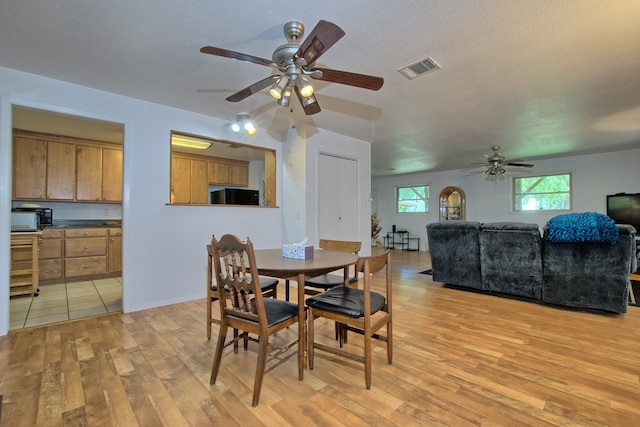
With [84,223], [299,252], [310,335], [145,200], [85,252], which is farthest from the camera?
[84,223]

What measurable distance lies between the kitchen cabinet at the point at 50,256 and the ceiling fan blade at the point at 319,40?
4815 millimetres

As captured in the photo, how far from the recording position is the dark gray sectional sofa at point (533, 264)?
118 inches

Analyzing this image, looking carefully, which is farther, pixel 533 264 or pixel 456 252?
pixel 456 252

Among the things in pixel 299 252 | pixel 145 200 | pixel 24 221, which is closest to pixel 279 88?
pixel 299 252

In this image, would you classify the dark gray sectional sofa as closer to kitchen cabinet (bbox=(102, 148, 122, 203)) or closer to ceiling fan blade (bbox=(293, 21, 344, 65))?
ceiling fan blade (bbox=(293, 21, 344, 65))

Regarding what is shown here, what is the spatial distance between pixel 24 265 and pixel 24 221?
0.55m

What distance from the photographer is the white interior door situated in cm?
461

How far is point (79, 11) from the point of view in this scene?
1.83 metres

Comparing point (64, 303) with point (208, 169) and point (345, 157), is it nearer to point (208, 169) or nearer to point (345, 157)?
point (208, 169)

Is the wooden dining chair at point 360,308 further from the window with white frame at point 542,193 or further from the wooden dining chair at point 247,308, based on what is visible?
the window with white frame at point 542,193

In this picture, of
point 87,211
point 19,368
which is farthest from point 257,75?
point 87,211

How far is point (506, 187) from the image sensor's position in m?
7.59

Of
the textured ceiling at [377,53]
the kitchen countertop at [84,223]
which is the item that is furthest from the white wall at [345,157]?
the kitchen countertop at [84,223]

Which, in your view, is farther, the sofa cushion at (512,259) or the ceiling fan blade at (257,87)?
the sofa cushion at (512,259)
